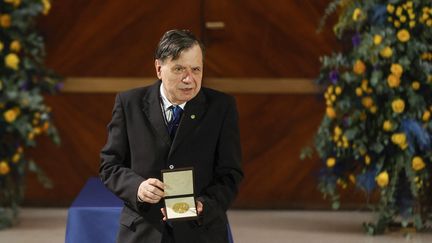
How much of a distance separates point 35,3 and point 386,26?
224 centimetres

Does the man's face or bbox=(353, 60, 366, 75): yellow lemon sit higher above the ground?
the man's face

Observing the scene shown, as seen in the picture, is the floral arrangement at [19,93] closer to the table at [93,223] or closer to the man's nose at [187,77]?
the table at [93,223]

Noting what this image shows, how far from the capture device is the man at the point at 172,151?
2586 mm

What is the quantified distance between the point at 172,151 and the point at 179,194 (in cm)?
18

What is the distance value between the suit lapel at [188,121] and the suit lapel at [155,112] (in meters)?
0.03

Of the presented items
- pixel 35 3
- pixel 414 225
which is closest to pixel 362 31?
pixel 414 225

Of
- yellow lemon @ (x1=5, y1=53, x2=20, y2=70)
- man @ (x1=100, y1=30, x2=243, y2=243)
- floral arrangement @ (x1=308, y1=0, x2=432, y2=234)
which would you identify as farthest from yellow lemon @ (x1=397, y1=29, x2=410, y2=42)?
man @ (x1=100, y1=30, x2=243, y2=243)

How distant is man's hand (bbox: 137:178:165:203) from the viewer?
2.48m

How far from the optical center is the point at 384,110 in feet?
18.7

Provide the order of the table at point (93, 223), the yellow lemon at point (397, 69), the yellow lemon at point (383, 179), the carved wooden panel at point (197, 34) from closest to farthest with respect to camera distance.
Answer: the table at point (93, 223)
the yellow lemon at point (397, 69)
the yellow lemon at point (383, 179)
the carved wooden panel at point (197, 34)

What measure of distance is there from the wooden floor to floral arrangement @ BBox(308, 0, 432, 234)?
0.49 feet

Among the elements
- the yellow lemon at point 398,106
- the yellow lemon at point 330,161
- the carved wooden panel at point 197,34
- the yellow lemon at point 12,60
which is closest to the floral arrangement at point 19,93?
the yellow lemon at point 12,60

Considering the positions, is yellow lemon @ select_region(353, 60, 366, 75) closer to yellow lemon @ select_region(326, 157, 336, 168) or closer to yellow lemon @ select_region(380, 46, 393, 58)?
yellow lemon @ select_region(380, 46, 393, 58)

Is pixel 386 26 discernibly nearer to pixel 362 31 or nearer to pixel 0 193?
pixel 362 31
